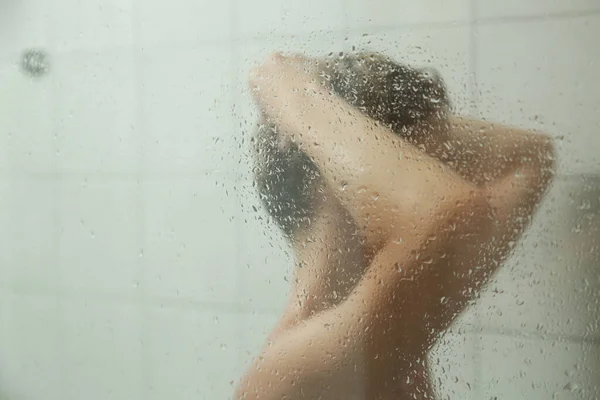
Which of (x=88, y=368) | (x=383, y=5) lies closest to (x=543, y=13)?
(x=383, y=5)

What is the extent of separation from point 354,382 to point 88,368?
1.05 feet

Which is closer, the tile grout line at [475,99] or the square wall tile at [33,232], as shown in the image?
the tile grout line at [475,99]

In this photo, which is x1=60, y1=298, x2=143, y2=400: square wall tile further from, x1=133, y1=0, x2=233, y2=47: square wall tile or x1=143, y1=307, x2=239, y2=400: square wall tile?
x1=133, y1=0, x2=233, y2=47: square wall tile

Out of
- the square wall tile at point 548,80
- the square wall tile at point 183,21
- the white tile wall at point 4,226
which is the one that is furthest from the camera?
the white tile wall at point 4,226

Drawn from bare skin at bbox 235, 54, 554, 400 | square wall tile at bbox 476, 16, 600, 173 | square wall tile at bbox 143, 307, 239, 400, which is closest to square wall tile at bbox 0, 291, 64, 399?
square wall tile at bbox 143, 307, 239, 400

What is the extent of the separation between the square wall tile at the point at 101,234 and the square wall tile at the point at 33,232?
0.01 meters

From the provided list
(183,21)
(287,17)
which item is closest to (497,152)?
(287,17)

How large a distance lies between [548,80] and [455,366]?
10.4 inches

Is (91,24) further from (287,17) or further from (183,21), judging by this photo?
(287,17)

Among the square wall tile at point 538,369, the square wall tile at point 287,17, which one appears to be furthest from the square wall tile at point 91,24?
the square wall tile at point 538,369

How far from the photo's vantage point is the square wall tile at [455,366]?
555 mm

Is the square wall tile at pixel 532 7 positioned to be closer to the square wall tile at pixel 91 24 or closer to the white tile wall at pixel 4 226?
the square wall tile at pixel 91 24

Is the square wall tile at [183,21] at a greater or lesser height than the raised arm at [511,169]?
greater

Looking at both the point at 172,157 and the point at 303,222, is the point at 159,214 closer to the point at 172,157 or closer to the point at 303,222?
the point at 172,157
